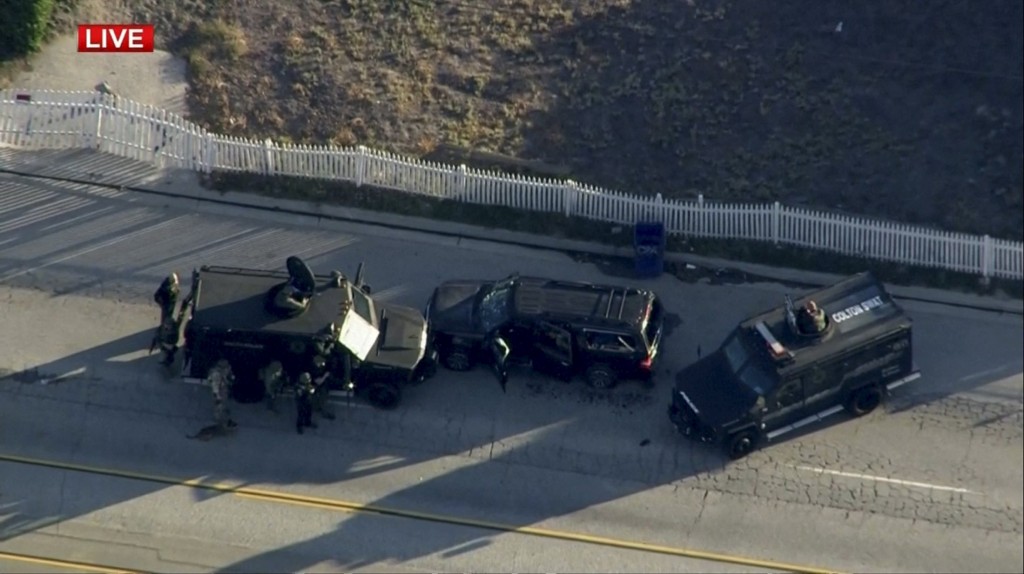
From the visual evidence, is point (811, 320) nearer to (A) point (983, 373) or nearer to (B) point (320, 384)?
(A) point (983, 373)

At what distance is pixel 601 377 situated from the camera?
87.6 ft

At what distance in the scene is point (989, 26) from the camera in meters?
31.5

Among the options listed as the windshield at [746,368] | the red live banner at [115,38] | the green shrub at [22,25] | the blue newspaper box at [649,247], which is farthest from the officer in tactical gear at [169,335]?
the windshield at [746,368]

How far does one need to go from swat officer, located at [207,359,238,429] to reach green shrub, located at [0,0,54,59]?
10.2 metres

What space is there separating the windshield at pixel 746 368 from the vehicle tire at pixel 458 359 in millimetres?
4787

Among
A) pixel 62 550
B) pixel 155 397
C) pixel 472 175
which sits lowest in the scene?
pixel 62 550

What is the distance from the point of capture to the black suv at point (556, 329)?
26266 mm

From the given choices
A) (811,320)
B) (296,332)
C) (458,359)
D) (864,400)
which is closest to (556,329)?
(458,359)

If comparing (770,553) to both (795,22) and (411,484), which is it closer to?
(411,484)

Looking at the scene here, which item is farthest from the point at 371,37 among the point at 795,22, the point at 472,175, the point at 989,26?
the point at 989,26

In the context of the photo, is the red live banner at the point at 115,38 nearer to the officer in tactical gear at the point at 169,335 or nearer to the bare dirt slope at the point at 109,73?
the bare dirt slope at the point at 109,73

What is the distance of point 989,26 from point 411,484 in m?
16.4

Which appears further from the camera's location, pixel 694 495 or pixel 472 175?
pixel 472 175

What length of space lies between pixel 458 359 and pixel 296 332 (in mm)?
3364
